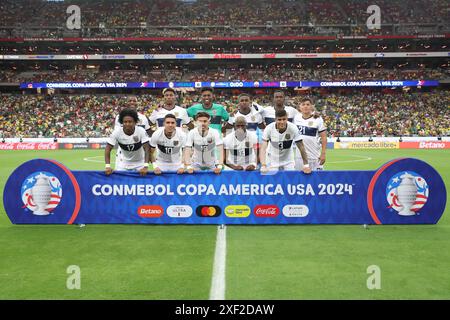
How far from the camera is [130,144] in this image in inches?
332

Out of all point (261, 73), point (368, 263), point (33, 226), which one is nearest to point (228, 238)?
point (368, 263)

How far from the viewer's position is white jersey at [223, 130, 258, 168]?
8875 mm

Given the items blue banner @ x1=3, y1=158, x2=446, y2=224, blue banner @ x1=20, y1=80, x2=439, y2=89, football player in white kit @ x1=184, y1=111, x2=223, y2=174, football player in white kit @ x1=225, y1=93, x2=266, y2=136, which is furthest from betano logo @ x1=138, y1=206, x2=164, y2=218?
blue banner @ x1=20, y1=80, x2=439, y2=89

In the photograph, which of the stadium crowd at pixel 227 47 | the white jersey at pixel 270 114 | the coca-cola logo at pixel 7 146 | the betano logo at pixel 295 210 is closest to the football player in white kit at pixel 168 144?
the white jersey at pixel 270 114

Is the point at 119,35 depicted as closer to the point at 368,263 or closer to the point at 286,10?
the point at 286,10

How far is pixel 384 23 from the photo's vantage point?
5684cm

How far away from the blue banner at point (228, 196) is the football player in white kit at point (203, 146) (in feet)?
2.21

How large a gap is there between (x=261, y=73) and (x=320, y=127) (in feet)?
150

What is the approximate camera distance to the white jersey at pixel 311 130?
9.40 meters

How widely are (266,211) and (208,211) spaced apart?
46.4 inches

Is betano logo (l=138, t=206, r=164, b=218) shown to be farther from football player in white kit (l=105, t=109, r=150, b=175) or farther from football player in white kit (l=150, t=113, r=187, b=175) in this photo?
football player in white kit (l=150, t=113, r=187, b=175)

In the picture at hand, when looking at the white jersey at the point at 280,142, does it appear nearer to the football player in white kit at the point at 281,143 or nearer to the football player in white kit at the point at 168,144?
the football player in white kit at the point at 281,143

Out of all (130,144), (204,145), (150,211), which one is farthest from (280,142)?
(130,144)

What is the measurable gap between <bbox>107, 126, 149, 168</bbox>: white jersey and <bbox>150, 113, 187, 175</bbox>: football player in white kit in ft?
0.83
